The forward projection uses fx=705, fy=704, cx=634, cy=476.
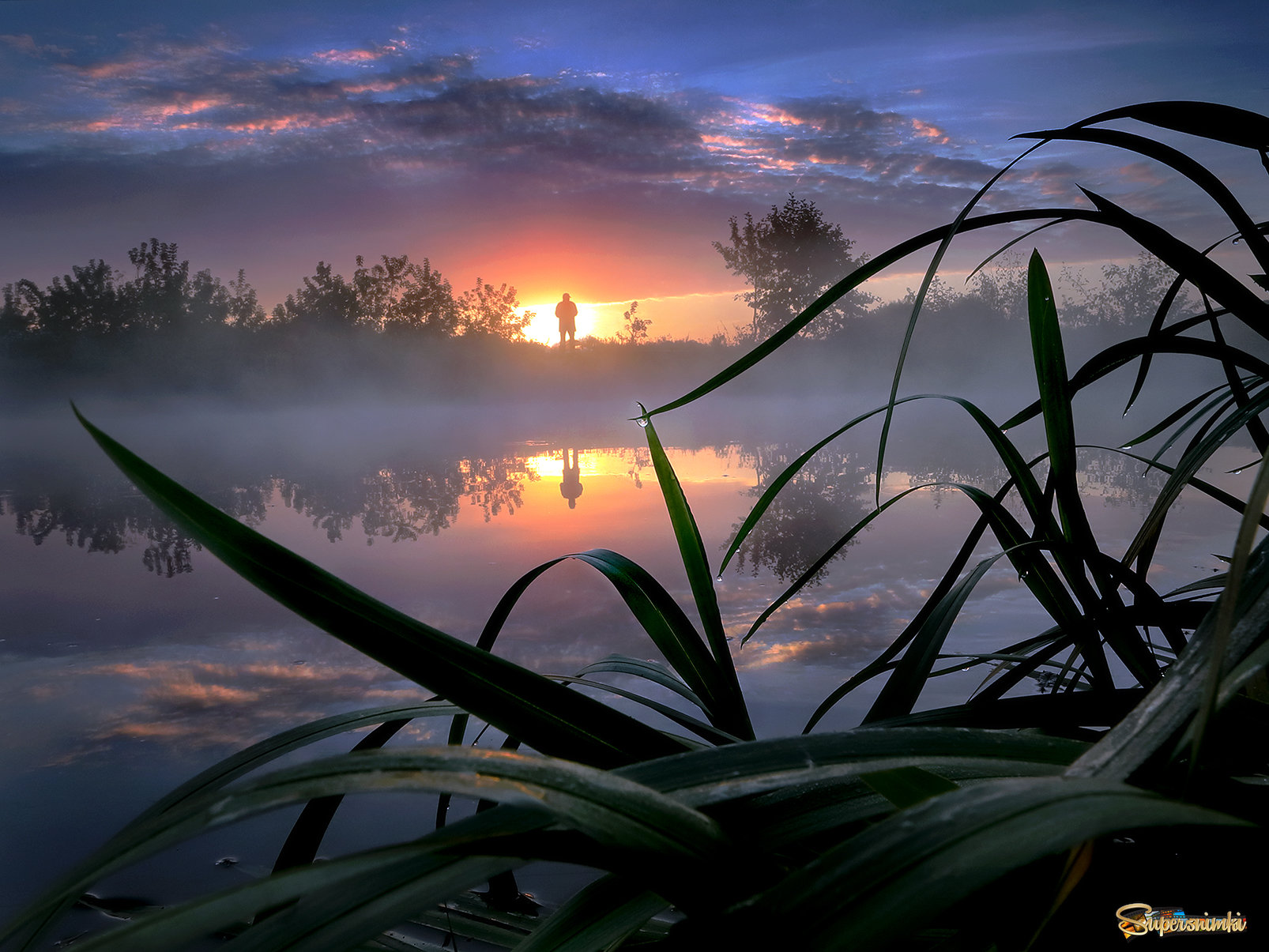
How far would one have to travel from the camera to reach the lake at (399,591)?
1053 mm

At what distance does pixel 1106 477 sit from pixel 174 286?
15.7 m

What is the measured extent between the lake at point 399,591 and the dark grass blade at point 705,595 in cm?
63

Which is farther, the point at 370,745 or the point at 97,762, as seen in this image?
the point at 97,762

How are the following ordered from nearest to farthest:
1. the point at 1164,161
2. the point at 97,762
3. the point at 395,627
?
the point at 395,627, the point at 1164,161, the point at 97,762

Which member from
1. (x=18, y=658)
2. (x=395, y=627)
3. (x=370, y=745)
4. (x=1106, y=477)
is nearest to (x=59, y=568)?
(x=18, y=658)

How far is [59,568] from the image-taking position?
2.48m

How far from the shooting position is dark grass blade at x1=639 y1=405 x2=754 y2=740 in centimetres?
34

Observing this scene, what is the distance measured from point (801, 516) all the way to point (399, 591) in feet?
5.13

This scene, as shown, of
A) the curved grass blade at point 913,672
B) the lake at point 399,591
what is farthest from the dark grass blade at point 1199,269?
the lake at point 399,591

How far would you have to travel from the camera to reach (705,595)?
36cm

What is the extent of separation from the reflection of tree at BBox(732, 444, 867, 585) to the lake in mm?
20

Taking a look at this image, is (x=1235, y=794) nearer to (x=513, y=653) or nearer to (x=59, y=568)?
(x=513, y=653)

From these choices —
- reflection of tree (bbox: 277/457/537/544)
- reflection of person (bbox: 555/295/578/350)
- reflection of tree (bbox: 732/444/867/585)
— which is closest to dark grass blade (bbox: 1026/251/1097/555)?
reflection of tree (bbox: 732/444/867/585)

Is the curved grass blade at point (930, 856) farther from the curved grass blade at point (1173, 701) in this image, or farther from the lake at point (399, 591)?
the lake at point (399, 591)
